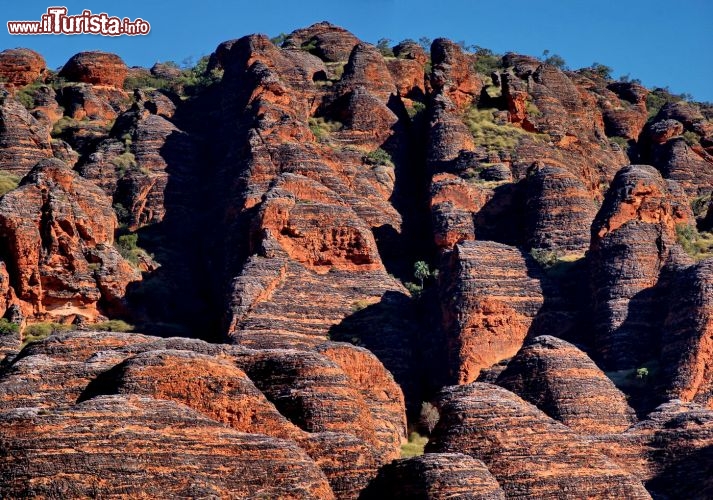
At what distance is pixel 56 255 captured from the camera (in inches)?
2943

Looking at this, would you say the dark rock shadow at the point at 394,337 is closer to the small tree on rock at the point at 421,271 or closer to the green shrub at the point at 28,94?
the small tree on rock at the point at 421,271

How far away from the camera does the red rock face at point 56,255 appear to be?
73875 mm

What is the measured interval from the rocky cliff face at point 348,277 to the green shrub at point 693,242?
0.31m

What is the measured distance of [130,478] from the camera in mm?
42594

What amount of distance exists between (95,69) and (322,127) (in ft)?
55.0

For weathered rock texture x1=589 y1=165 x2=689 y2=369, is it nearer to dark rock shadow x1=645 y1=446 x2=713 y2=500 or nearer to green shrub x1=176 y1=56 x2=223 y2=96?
dark rock shadow x1=645 y1=446 x2=713 y2=500

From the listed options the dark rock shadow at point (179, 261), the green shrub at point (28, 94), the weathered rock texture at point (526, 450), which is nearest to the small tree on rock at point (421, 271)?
the dark rock shadow at point (179, 261)

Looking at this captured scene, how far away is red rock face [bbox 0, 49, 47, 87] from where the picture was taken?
100875mm

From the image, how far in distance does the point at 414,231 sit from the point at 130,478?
43178 millimetres

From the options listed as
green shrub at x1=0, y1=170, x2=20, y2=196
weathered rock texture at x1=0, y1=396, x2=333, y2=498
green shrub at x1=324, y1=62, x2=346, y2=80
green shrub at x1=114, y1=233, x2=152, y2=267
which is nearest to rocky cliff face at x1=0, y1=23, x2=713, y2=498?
weathered rock texture at x1=0, y1=396, x2=333, y2=498

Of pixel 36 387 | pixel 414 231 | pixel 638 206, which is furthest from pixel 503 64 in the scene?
pixel 36 387

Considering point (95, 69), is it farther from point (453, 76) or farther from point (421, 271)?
point (421, 271)

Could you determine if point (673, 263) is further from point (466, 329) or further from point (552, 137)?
point (552, 137)

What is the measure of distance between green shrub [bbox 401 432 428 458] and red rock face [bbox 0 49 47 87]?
146ft
